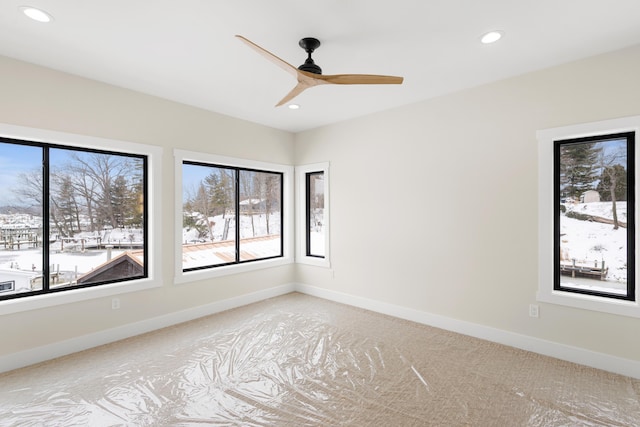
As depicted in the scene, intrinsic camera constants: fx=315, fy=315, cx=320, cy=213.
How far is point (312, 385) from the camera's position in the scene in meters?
2.58

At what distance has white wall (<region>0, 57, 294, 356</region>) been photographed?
2869 mm

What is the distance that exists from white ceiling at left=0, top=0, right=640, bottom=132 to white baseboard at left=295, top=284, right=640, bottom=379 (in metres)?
2.68

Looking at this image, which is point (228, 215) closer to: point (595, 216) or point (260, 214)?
point (260, 214)

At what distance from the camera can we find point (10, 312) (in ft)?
9.25

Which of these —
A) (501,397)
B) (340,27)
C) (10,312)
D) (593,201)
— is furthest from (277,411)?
(593,201)

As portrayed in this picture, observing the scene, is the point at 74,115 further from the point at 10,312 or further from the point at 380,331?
A: the point at 380,331

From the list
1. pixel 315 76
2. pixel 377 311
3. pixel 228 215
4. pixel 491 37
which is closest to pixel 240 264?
pixel 228 215

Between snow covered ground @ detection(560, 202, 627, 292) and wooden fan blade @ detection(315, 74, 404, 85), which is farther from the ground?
wooden fan blade @ detection(315, 74, 404, 85)

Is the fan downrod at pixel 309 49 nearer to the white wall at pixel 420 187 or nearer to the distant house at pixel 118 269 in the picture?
the white wall at pixel 420 187

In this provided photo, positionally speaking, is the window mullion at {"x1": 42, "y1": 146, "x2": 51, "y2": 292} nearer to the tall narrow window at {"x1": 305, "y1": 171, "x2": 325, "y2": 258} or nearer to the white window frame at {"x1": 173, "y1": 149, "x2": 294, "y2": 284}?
the white window frame at {"x1": 173, "y1": 149, "x2": 294, "y2": 284}

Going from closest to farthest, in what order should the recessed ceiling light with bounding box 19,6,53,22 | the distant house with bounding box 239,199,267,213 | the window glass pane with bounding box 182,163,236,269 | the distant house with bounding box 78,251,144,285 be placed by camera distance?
the recessed ceiling light with bounding box 19,6,53,22, the distant house with bounding box 78,251,144,285, the window glass pane with bounding box 182,163,236,269, the distant house with bounding box 239,199,267,213

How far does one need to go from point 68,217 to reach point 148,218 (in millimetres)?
752

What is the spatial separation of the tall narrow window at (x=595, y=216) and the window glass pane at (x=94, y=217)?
4560 mm

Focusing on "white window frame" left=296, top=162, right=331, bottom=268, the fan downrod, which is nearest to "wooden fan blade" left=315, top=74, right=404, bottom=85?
the fan downrod
